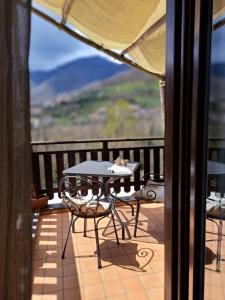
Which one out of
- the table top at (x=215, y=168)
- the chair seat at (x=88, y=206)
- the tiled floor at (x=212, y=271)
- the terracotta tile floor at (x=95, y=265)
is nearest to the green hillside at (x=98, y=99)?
the table top at (x=215, y=168)

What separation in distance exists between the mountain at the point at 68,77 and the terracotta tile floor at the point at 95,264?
5.09ft

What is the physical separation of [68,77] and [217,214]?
2.31ft

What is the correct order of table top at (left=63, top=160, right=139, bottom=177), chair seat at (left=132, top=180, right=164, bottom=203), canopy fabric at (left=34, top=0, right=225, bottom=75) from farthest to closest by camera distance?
chair seat at (left=132, top=180, right=164, bottom=203)
table top at (left=63, top=160, right=139, bottom=177)
canopy fabric at (left=34, top=0, right=225, bottom=75)

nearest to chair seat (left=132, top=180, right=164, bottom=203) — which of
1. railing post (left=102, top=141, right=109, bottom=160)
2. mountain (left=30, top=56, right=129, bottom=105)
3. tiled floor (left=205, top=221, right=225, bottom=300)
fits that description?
railing post (left=102, top=141, right=109, bottom=160)

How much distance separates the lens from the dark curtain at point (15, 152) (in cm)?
84

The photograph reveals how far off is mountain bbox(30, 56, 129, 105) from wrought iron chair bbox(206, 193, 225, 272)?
1.88 ft

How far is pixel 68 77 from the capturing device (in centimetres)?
77

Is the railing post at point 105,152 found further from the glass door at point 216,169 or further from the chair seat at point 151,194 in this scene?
the glass door at point 216,169

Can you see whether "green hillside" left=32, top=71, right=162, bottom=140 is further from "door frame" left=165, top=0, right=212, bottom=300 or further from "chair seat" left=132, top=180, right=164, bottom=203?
"chair seat" left=132, top=180, right=164, bottom=203

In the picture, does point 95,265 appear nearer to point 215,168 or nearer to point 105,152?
point 215,168

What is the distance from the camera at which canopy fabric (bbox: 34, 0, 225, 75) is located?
2.09m

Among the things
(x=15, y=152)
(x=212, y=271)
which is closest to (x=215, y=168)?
(x=212, y=271)

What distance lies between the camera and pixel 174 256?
115 centimetres

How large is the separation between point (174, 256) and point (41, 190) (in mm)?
2721
